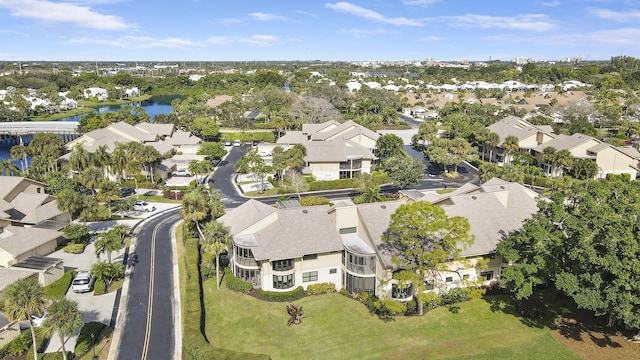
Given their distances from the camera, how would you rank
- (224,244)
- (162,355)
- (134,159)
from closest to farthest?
(162,355) → (224,244) → (134,159)

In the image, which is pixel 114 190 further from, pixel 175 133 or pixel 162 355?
pixel 175 133

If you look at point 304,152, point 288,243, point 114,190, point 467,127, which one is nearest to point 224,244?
point 288,243

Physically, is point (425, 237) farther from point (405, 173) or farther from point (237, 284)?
point (405, 173)

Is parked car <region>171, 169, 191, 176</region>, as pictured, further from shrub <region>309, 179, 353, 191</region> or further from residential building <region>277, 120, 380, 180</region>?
shrub <region>309, 179, 353, 191</region>

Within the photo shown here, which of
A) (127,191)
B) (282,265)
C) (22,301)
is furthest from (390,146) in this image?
(22,301)

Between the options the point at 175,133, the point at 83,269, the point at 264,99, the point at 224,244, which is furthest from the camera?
the point at 264,99
